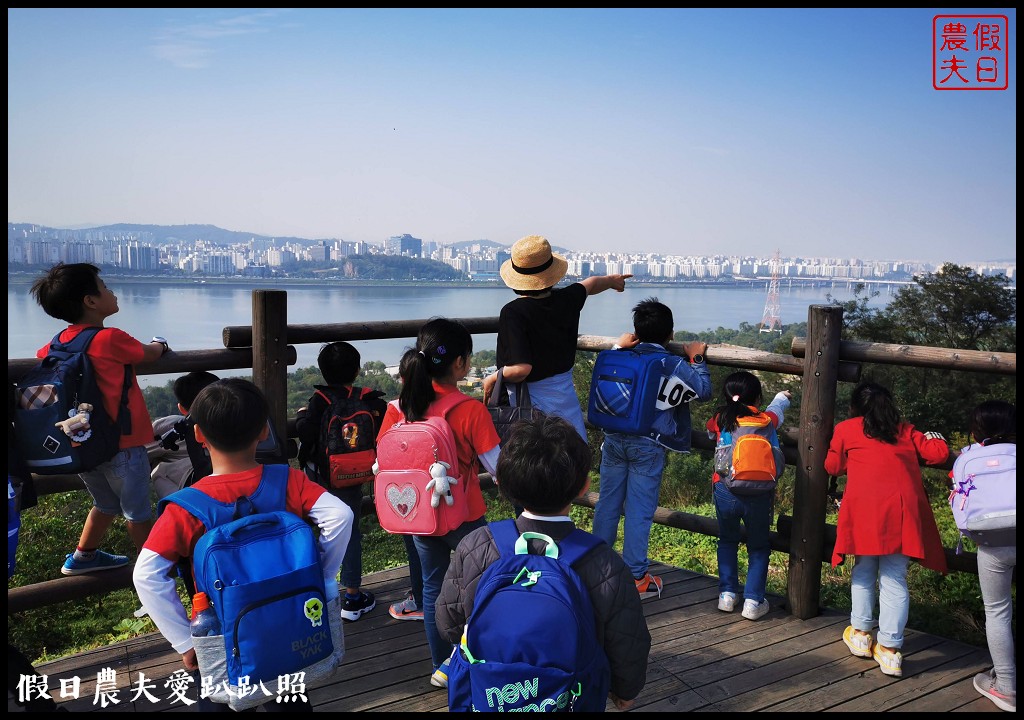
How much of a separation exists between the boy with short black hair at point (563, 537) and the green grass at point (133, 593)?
233 cm

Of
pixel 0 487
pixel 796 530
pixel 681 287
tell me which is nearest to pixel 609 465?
pixel 796 530

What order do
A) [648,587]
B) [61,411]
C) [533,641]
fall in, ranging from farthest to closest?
[648,587] < [61,411] < [533,641]

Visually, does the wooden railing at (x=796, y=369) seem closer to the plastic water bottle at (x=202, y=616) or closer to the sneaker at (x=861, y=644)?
the sneaker at (x=861, y=644)

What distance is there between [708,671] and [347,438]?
179cm

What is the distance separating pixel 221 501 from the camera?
2.09m

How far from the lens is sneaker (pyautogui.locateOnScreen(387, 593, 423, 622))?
352 centimetres

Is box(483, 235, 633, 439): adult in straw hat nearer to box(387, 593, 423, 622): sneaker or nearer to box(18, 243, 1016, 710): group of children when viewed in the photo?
box(18, 243, 1016, 710): group of children

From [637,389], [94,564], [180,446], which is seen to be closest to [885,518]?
[637,389]

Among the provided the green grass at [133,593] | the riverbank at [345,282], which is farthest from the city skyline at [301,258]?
the green grass at [133,593]

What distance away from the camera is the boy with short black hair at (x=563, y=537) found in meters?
1.92

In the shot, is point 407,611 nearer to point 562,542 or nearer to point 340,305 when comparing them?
point 562,542

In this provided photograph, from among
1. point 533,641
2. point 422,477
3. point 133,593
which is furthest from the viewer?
point 133,593

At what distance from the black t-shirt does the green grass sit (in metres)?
1.93

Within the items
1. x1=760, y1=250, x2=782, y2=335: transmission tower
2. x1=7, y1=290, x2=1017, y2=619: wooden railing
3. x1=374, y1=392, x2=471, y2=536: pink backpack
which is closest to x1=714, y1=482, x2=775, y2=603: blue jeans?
x1=7, y1=290, x2=1017, y2=619: wooden railing
